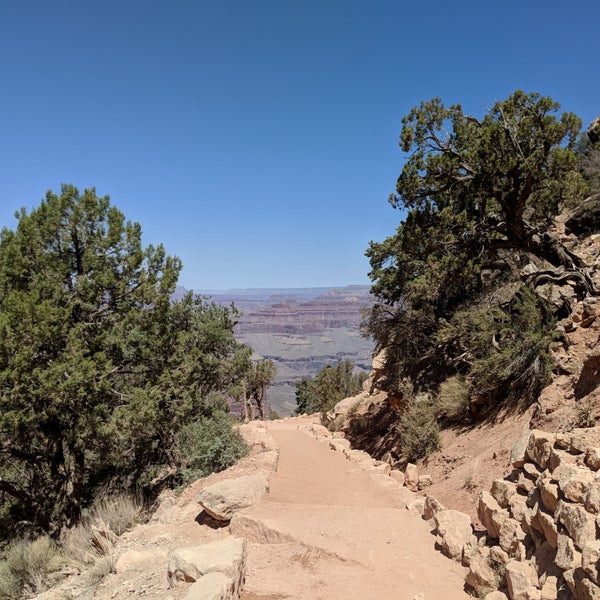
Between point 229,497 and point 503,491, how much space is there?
473 cm

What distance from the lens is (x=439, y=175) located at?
13.3 m

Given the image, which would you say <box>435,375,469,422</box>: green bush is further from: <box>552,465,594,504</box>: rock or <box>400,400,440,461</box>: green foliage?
<box>552,465,594,504</box>: rock

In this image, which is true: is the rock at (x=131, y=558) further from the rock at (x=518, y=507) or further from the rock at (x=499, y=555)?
the rock at (x=518, y=507)

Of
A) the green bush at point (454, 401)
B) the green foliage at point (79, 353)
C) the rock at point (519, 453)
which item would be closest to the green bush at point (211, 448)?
the green foliage at point (79, 353)

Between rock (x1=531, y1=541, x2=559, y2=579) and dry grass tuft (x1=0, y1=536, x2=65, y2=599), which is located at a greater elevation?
rock (x1=531, y1=541, x2=559, y2=579)

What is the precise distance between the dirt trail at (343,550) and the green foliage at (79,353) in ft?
15.2

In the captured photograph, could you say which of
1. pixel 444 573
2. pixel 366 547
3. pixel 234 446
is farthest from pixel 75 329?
pixel 444 573

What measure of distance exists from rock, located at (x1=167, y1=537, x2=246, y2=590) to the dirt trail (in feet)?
1.28

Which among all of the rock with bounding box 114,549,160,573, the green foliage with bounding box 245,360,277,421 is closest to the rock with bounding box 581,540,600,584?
the rock with bounding box 114,549,160,573

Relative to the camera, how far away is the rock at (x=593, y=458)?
4.61 m

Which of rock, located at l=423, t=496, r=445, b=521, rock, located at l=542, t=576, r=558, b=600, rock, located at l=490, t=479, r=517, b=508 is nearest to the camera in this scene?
rock, located at l=542, t=576, r=558, b=600

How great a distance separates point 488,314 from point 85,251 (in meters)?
11.7

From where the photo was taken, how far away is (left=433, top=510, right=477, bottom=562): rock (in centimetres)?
626

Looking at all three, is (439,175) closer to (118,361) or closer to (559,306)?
(559,306)
